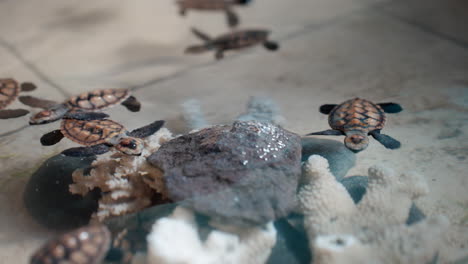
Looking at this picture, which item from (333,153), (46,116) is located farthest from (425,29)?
(46,116)

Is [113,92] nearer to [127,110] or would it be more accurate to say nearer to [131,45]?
[127,110]

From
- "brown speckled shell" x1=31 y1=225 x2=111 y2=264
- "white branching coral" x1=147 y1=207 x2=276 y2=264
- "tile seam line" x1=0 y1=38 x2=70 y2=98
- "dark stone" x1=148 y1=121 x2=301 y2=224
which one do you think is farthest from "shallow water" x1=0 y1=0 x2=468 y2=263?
"white branching coral" x1=147 y1=207 x2=276 y2=264

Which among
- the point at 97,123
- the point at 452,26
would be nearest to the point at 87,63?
the point at 97,123

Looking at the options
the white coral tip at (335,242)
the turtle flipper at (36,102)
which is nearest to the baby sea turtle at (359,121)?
the white coral tip at (335,242)

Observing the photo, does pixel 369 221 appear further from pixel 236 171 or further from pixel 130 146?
pixel 130 146

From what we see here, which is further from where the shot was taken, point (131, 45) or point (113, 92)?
point (131, 45)

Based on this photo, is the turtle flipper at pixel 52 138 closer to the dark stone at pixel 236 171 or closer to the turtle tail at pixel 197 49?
the dark stone at pixel 236 171
